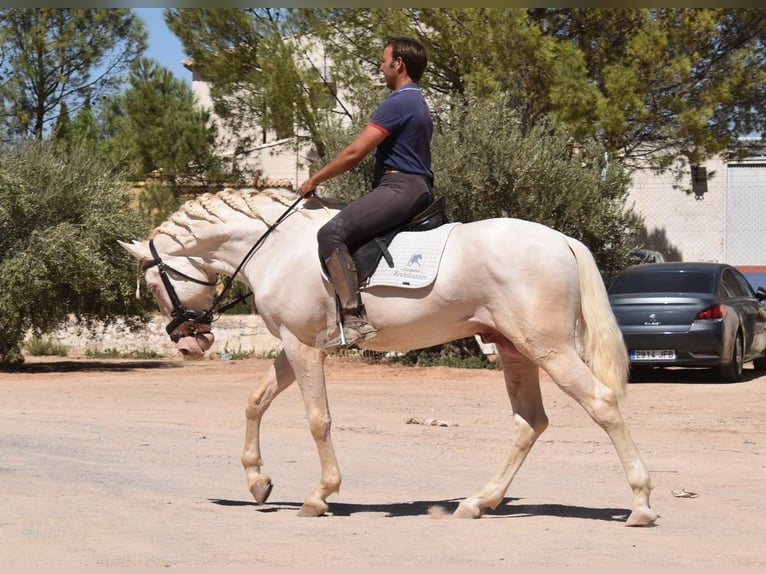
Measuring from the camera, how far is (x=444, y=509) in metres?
7.76

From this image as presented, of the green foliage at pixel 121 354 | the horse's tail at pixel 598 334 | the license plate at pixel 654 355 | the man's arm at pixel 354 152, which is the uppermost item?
the man's arm at pixel 354 152

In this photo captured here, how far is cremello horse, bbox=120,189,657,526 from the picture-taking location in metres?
7.16

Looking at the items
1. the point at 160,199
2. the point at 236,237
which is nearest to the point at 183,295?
the point at 236,237

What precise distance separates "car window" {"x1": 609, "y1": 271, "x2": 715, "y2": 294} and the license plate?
1066mm

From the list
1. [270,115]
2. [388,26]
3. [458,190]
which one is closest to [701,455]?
[458,190]

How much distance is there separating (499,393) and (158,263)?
9509 millimetres

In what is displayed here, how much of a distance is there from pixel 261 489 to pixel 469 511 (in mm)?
1430

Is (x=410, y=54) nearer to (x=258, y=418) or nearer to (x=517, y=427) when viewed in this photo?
(x=517, y=427)

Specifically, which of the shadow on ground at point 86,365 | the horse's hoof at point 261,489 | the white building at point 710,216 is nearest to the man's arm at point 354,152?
the horse's hoof at point 261,489

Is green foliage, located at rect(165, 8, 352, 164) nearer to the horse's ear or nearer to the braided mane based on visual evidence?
the horse's ear

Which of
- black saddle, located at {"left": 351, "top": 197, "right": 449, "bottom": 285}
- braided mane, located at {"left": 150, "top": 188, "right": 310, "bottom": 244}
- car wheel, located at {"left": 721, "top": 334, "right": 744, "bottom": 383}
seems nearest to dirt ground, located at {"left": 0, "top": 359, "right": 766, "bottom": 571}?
car wheel, located at {"left": 721, "top": 334, "right": 744, "bottom": 383}

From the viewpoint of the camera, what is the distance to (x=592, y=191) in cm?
2173

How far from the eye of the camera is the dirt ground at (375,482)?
6199mm

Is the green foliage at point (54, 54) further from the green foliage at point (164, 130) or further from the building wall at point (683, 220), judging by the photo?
the building wall at point (683, 220)
